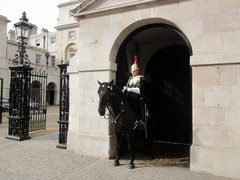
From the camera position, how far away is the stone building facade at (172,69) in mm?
4453

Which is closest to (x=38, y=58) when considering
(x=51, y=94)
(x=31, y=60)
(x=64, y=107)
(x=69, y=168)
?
(x=31, y=60)

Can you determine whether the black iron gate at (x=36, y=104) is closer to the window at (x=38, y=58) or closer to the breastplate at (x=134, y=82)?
the breastplate at (x=134, y=82)

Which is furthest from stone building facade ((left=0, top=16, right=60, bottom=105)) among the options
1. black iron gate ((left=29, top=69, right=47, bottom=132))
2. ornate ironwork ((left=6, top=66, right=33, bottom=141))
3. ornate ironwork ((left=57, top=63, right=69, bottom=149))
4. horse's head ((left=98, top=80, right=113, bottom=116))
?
horse's head ((left=98, top=80, right=113, bottom=116))

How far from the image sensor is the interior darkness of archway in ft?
25.8

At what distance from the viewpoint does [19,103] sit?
8.12 m

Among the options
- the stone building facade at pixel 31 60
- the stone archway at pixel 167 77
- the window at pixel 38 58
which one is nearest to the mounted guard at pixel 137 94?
the stone archway at pixel 167 77

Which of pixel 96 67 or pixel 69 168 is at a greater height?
pixel 96 67

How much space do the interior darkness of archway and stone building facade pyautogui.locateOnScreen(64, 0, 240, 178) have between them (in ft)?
0.13

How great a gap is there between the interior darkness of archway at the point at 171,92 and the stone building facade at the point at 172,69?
0.13 ft

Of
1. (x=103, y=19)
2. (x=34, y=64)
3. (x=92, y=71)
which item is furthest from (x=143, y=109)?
(x=34, y=64)

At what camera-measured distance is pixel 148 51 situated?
853 cm

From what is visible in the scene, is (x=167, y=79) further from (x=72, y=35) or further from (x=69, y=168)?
(x=72, y=35)

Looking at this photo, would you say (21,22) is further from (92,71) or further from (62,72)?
(92,71)

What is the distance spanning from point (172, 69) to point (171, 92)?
0.95 meters
